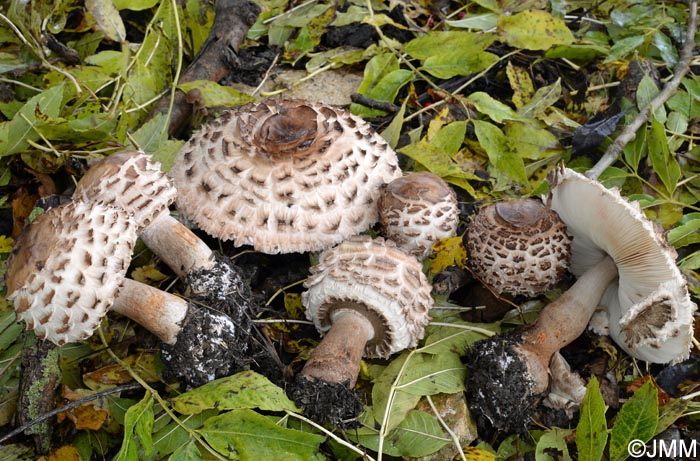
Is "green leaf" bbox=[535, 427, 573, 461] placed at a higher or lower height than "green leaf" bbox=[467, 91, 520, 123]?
lower

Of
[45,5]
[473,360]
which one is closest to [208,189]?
[473,360]

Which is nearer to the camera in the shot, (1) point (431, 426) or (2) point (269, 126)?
(1) point (431, 426)

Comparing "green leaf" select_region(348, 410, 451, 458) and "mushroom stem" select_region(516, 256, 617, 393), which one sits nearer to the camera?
"green leaf" select_region(348, 410, 451, 458)

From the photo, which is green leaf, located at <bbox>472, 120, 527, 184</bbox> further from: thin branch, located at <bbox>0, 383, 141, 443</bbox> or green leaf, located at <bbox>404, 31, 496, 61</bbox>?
thin branch, located at <bbox>0, 383, 141, 443</bbox>

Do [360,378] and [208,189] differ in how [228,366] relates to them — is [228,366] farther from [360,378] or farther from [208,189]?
[208,189]

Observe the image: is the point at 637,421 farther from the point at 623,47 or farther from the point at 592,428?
the point at 623,47

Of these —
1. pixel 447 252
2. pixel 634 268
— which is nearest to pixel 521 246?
pixel 447 252

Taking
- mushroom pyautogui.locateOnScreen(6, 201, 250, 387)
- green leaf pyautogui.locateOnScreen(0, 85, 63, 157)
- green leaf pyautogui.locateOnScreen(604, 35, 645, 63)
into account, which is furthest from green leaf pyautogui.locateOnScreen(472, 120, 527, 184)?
green leaf pyautogui.locateOnScreen(0, 85, 63, 157)
